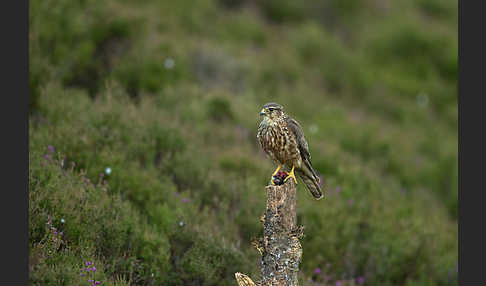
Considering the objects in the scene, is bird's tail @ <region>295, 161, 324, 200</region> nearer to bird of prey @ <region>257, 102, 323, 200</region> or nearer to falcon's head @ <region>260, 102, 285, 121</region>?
bird of prey @ <region>257, 102, 323, 200</region>

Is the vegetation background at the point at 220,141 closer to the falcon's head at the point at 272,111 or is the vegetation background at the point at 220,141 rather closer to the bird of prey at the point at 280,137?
the bird of prey at the point at 280,137

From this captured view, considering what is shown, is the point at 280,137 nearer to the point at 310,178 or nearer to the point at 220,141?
the point at 310,178

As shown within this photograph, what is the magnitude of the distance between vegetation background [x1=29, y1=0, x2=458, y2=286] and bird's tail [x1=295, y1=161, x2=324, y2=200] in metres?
0.99

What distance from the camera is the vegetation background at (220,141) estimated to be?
6066 millimetres

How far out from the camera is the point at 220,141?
392 inches

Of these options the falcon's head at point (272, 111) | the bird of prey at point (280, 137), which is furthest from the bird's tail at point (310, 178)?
the falcon's head at point (272, 111)

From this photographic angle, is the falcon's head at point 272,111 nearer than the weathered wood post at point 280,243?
Answer: No

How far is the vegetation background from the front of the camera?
19.9 ft

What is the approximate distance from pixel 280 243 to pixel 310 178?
3.94 ft

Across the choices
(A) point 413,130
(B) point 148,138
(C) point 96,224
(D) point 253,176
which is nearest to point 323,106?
(A) point 413,130

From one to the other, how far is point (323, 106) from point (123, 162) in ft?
25.2

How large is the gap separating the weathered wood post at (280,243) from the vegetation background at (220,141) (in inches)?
45.7

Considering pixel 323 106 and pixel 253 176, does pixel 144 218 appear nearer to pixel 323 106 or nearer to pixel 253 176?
pixel 253 176

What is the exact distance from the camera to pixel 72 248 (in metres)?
5.50
